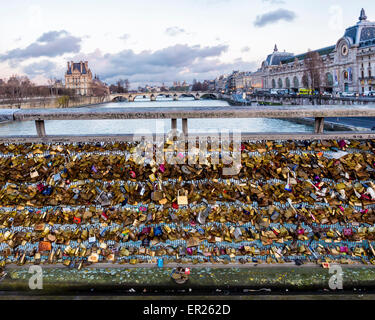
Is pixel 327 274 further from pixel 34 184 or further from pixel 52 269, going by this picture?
pixel 34 184

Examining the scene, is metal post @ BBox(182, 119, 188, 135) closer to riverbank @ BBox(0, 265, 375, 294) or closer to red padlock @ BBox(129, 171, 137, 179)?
red padlock @ BBox(129, 171, 137, 179)

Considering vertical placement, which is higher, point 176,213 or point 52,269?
point 176,213

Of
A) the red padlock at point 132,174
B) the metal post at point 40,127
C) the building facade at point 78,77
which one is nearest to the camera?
the red padlock at point 132,174

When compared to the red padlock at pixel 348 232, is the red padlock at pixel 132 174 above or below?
above

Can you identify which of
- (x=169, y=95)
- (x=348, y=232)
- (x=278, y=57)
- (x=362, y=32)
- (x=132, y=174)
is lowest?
(x=348, y=232)

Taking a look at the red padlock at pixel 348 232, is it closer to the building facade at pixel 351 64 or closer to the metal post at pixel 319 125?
the metal post at pixel 319 125

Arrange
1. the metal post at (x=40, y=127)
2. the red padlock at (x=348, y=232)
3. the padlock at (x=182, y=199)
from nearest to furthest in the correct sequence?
1. the red padlock at (x=348, y=232)
2. the padlock at (x=182, y=199)
3. the metal post at (x=40, y=127)

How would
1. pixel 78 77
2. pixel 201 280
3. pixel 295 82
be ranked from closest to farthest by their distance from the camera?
pixel 201 280
pixel 295 82
pixel 78 77

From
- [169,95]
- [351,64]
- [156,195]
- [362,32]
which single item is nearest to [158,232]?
[156,195]

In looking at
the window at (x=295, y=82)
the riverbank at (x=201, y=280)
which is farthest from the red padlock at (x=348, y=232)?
the window at (x=295, y=82)

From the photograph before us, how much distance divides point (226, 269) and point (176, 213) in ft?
2.07

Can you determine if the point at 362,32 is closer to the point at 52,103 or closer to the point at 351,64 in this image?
the point at 351,64

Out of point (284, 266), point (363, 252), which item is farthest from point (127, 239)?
point (363, 252)

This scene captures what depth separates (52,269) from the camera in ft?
7.88
